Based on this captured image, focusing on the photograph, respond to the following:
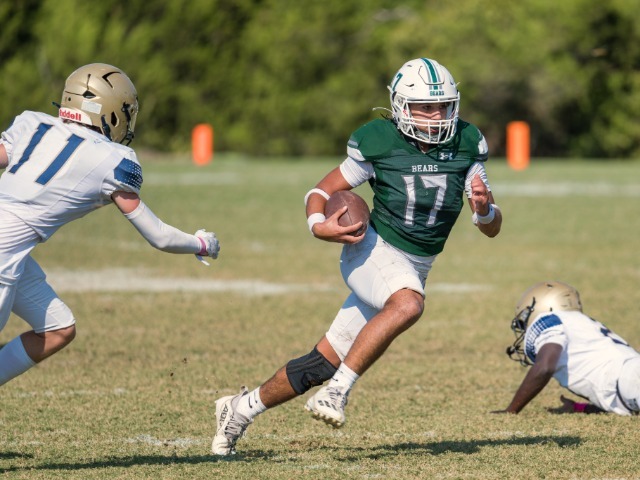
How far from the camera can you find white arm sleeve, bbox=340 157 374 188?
206 inches

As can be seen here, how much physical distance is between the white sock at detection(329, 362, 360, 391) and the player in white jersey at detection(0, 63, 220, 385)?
29.3 inches

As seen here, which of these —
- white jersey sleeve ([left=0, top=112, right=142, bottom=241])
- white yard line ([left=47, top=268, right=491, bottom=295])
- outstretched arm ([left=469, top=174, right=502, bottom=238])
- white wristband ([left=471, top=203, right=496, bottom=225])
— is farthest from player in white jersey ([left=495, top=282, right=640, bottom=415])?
white yard line ([left=47, top=268, right=491, bottom=295])

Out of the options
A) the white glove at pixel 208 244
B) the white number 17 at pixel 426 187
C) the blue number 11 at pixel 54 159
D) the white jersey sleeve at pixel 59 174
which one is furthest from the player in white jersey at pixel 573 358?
the blue number 11 at pixel 54 159

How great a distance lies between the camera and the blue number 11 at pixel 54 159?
4.79 metres

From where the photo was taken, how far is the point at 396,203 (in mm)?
5184

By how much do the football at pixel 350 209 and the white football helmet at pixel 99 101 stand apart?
3.07ft

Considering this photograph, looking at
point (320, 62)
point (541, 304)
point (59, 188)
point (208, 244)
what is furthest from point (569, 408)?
point (320, 62)

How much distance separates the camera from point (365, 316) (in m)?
5.15

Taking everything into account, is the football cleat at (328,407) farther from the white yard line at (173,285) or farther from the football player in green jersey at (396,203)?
the white yard line at (173,285)

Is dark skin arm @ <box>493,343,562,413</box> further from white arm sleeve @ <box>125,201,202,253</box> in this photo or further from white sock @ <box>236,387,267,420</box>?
white arm sleeve @ <box>125,201,202,253</box>

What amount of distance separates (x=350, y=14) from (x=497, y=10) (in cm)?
473

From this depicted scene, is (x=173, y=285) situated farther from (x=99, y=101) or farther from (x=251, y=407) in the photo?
(x=99, y=101)

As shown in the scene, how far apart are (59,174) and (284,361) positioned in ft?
10.5

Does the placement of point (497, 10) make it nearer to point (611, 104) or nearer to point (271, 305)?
point (611, 104)
